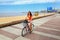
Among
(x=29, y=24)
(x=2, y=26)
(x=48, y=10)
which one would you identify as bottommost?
(x=48, y=10)

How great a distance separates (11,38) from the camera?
10.1m

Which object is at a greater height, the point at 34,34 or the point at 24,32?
the point at 24,32

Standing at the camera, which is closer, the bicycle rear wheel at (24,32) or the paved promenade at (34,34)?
the paved promenade at (34,34)

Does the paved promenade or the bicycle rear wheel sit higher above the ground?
the bicycle rear wheel

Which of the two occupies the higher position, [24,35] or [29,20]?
[29,20]

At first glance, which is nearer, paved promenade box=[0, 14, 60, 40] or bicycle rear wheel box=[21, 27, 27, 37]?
paved promenade box=[0, 14, 60, 40]

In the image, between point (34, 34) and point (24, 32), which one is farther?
point (34, 34)

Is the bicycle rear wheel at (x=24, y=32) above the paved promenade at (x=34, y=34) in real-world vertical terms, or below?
above

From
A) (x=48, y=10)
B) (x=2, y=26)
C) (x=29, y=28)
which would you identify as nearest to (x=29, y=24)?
(x=29, y=28)

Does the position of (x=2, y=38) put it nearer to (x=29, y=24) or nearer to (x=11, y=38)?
(x=11, y=38)

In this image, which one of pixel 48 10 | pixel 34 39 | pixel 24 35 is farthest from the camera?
pixel 48 10

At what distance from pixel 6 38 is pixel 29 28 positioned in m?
2.28

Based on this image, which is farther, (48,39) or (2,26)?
(2,26)

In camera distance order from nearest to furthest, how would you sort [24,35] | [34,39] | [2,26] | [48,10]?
1. [34,39]
2. [24,35]
3. [2,26]
4. [48,10]
